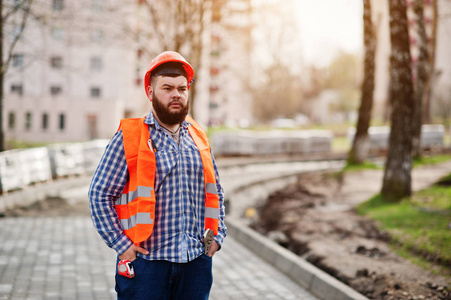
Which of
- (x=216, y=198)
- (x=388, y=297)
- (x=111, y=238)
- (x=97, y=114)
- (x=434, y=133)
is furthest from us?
(x=97, y=114)

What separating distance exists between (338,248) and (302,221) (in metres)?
1.85

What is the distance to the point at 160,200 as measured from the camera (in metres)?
2.96

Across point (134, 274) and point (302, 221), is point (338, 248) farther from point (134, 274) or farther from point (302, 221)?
point (134, 274)

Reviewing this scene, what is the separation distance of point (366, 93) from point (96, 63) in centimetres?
3345

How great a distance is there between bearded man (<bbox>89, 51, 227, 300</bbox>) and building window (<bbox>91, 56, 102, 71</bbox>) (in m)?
45.2

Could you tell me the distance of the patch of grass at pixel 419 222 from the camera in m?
6.89

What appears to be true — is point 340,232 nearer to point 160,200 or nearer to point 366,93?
point 160,200

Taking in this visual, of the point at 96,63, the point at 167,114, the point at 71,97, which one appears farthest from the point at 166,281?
the point at 71,97

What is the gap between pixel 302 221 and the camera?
9406mm

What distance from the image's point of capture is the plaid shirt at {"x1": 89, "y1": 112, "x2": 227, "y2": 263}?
2932mm

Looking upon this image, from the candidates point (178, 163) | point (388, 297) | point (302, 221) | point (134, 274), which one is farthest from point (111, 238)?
point (302, 221)

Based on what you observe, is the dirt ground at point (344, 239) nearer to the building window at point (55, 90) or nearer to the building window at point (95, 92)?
the building window at point (95, 92)

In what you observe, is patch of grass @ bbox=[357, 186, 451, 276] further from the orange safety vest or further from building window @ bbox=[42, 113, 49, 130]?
building window @ bbox=[42, 113, 49, 130]

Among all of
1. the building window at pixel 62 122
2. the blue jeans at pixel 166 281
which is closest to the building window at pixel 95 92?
the building window at pixel 62 122
